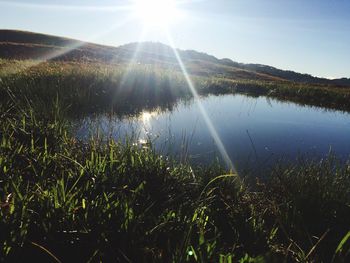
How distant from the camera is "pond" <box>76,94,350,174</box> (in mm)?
7184

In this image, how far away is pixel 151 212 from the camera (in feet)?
12.2

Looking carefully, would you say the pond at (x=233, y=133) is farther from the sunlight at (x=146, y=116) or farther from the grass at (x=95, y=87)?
A: the grass at (x=95, y=87)

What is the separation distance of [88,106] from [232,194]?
8292 mm

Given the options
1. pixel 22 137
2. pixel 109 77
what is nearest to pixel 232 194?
pixel 22 137

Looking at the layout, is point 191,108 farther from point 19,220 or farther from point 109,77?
point 19,220

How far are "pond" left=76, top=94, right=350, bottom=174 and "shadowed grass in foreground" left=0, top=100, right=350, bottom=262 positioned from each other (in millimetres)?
1161

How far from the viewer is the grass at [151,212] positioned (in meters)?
2.87

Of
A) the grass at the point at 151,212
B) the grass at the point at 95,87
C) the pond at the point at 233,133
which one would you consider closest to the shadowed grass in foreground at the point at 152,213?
the grass at the point at 151,212

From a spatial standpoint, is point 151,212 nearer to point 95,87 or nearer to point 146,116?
point 146,116

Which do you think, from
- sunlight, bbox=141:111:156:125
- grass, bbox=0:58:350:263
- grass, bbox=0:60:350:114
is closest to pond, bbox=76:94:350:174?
sunlight, bbox=141:111:156:125

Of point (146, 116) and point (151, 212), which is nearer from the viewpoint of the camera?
point (151, 212)

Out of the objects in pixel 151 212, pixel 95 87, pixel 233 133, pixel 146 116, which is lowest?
pixel 146 116

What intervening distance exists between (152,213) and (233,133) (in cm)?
680

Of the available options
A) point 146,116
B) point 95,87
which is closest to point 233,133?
point 146,116
